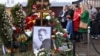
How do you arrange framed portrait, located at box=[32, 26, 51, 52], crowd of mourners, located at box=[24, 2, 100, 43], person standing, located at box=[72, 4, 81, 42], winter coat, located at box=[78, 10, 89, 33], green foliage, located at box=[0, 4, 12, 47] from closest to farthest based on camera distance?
framed portrait, located at box=[32, 26, 51, 52] < green foliage, located at box=[0, 4, 12, 47] < winter coat, located at box=[78, 10, 89, 33] < crowd of mourners, located at box=[24, 2, 100, 43] < person standing, located at box=[72, 4, 81, 42]

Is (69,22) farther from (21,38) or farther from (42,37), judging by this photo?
(42,37)

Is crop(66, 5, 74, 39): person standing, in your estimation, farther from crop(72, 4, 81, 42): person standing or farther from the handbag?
the handbag

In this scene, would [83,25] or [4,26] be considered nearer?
[4,26]

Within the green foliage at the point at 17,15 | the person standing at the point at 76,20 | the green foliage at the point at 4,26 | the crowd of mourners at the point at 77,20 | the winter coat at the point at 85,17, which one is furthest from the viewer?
the person standing at the point at 76,20

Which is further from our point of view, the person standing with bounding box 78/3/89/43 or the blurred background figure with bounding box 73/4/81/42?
the blurred background figure with bounding box 73/4/81/42

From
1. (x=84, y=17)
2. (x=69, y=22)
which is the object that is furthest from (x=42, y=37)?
(x=69, y=22)

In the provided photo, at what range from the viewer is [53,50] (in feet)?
36.5

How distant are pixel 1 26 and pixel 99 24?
8281 millimetres

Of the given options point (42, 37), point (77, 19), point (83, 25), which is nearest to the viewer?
point (42, 37)

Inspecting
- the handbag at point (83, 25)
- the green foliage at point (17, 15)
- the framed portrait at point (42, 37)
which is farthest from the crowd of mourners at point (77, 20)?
the framed portrait at point (42, 37)

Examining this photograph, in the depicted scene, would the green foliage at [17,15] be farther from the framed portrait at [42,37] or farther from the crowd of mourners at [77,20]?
the crowd of mourners at [77,20]

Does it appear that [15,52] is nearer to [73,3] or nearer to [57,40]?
[57,40]

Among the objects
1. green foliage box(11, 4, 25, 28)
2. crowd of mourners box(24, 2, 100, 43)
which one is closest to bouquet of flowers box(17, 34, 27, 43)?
green foliage box(11, 4, 25, 28)

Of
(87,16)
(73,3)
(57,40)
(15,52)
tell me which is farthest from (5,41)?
(73,3)
